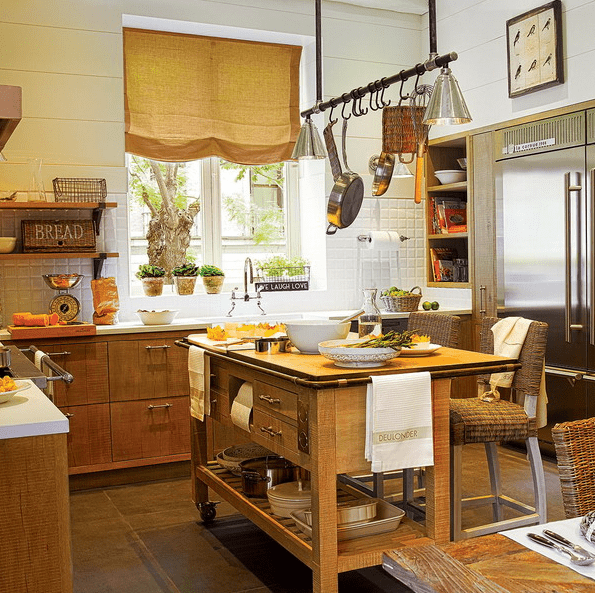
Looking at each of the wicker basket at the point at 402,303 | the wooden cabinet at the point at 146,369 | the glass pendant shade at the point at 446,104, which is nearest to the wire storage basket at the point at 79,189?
the wooden cabinet at the point at 146,369

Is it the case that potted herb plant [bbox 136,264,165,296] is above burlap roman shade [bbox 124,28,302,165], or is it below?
below

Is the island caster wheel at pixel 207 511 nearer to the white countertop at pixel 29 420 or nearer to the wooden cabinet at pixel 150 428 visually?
the wooden cabinet at pixel 150 428

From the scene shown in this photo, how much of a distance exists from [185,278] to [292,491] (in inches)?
106

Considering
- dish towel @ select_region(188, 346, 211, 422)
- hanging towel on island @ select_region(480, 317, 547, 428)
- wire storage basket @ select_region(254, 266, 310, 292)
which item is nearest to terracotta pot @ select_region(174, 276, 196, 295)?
wire storage basket @ select_region(254, 266, 310, 292)

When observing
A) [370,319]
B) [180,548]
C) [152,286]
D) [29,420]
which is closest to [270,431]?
[370,319]

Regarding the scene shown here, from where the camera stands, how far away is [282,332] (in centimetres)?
395

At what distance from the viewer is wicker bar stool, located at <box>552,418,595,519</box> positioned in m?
1.89

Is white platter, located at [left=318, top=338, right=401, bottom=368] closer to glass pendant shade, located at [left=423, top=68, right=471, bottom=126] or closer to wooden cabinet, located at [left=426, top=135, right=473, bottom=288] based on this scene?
glass pendant shade, located at [left=423, top=68, right=471, bottom=126]

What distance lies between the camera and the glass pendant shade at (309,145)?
4031mm

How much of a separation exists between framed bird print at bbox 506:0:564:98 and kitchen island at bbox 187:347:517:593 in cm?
250

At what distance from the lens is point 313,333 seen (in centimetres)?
340

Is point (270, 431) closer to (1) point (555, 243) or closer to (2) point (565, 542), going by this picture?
(2) point (565, 542)

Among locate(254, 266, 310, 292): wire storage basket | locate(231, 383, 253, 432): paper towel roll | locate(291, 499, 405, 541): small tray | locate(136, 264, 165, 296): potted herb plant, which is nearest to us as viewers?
locate(291, 499, 405, 541): small tray

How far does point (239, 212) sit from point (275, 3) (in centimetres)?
160
